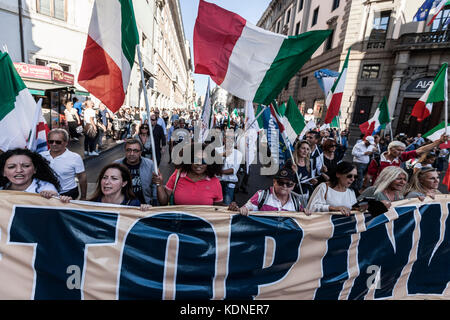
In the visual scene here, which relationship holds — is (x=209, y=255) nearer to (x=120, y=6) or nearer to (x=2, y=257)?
(x=2, y=257)

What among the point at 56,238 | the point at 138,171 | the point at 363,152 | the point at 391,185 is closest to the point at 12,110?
the point at 138,171

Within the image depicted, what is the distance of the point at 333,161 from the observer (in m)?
4.52

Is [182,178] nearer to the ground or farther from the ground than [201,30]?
nearer to the ground

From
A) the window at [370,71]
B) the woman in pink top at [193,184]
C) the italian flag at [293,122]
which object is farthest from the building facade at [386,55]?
the woman in pink top at [193,184]

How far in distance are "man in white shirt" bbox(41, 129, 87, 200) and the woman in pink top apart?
48.2 inches

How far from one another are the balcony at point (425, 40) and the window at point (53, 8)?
2099 cm

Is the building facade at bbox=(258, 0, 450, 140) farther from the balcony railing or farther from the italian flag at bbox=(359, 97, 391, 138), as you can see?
the italian flag at bbox=(359, 97, 391, 138)

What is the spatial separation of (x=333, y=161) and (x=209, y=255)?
11.1 ft

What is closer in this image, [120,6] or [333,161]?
[120,6]

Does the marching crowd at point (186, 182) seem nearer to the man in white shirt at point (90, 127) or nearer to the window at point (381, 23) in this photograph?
the man in white shirt at point (90, 127)

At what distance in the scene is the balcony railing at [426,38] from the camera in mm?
14953

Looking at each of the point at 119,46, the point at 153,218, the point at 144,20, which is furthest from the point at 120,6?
the point at 144,20

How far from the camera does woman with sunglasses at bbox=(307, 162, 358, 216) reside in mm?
2568

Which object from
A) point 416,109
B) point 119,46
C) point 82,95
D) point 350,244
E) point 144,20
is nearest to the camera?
point 350,244
